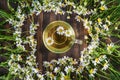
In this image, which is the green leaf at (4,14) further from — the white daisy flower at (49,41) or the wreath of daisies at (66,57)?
the white daisy flower at (49,41)

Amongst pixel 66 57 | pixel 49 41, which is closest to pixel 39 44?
pixel 49 41

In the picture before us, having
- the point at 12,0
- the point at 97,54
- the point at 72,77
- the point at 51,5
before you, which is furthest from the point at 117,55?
the point at 12,0

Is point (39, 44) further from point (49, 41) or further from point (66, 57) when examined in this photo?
point (66, 57)

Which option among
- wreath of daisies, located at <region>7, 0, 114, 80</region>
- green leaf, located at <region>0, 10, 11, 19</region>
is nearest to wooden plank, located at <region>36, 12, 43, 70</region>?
wreath of daisies, located at <region>7, 0, 114, 80</region>

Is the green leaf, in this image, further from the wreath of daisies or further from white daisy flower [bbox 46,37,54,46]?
white daisy flower [bbox 46,37,54,46]

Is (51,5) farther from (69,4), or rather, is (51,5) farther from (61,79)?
(61,79)

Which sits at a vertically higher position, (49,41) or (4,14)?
(4,14)

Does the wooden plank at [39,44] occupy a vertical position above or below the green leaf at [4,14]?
below

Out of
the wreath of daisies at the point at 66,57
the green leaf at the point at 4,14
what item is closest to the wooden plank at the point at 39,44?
the wreath of daisies at the point at 66,57
